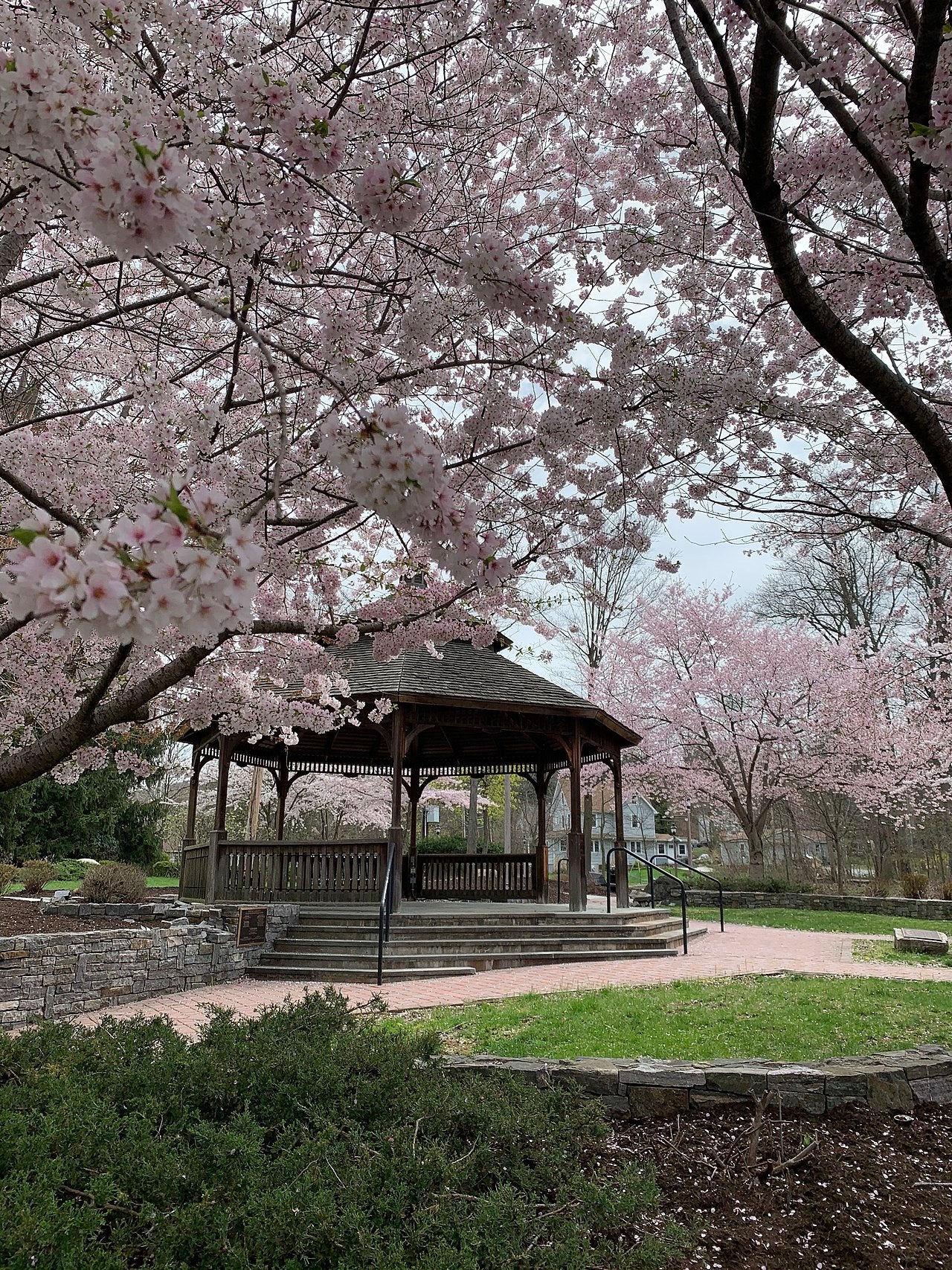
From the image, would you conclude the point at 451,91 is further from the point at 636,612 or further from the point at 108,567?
the point at 636,612

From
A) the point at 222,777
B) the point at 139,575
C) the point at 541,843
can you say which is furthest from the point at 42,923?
the point at 541,843

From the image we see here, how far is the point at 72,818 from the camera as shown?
1922 cm

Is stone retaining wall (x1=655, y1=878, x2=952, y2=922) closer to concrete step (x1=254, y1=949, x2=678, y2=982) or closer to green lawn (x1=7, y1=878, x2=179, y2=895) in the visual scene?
concrete step (x1=254, y1=949, x2=678, y2=982)

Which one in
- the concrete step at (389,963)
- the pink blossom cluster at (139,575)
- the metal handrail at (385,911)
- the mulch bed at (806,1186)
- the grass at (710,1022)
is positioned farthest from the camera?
the concrete step at (389,963)

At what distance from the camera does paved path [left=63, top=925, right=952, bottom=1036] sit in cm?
685

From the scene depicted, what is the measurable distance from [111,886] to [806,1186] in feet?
27.1

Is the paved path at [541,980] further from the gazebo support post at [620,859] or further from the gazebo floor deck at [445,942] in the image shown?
the gazebo support post at [620,859]

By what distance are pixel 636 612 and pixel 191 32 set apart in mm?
20892

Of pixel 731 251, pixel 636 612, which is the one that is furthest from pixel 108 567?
pixel 636 612

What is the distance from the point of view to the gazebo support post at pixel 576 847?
11.1 m

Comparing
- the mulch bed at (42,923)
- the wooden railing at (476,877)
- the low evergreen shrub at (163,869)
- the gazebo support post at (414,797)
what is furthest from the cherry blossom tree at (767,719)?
the mulch bed at (42,923)

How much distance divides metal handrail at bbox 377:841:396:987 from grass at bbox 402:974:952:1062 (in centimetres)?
159

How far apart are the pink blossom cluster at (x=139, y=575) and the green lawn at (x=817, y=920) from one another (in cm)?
1428

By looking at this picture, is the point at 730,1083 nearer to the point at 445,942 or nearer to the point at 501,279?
the point at 501,279
